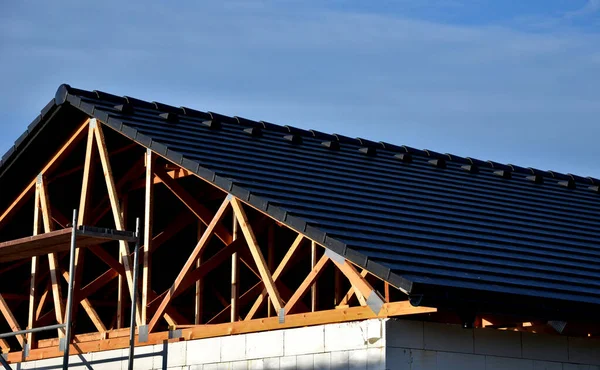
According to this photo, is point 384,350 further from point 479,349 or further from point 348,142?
point 348,142

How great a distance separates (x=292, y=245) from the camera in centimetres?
1314

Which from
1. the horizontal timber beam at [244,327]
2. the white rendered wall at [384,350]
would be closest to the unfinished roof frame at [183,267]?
the horizontal timber beam at [244,327]

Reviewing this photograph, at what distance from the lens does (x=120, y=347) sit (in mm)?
13969

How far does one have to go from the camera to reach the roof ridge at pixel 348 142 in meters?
15.7

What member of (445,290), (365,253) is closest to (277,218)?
(365,253)

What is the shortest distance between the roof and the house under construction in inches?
1.5

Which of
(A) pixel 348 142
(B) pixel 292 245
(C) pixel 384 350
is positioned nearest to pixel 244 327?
(B) pixel 292 245

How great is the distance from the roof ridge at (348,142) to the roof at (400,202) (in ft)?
0.08

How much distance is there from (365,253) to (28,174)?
7170 millimetres

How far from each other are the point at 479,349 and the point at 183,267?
479 cm

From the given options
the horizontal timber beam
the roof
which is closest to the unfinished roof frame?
the horizontal timber beam

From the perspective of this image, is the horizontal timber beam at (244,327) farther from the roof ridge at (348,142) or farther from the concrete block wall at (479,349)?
the roof ridge at (348,142)

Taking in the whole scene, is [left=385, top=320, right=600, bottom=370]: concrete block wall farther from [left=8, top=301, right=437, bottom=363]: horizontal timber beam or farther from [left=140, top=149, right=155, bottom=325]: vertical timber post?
[left=140, top=149, right=155, bottom=325]: vertical timber post

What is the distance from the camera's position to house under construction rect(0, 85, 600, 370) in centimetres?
1162
